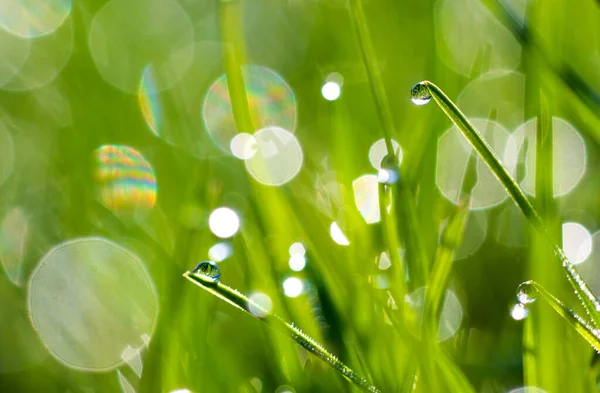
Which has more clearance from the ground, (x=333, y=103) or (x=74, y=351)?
(x=333, y=103)

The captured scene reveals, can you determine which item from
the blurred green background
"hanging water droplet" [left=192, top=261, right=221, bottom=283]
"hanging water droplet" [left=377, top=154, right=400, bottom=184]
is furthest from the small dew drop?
"hanging water droplet" [left=192, top=261, right=221, bottom=283]

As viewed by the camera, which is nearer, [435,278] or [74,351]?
[435,278]

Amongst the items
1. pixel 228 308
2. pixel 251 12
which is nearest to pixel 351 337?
pixel 228 308

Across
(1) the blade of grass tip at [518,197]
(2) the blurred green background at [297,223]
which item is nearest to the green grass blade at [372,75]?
(2) the blurred green background at [297,223]

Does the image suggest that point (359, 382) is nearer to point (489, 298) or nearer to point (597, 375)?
point (597, 375)

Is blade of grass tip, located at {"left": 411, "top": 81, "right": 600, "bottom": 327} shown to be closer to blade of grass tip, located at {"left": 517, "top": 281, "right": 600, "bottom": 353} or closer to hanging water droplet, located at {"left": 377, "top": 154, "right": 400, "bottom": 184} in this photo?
blade of grass tip, located at {"left": 517, "top": 281, "right": 600, "bottom": 353}

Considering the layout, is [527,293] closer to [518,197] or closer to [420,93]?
[518,197]

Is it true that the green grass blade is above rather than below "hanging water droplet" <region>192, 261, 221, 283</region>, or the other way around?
above

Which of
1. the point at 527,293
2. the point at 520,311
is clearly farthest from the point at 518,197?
the point at 520,311
